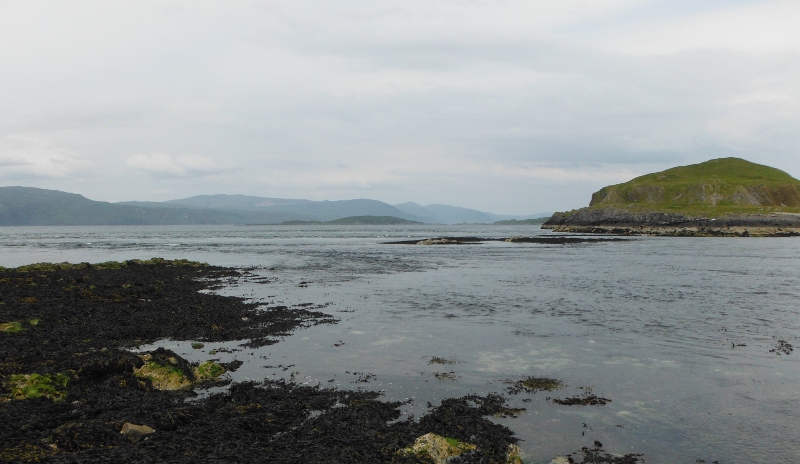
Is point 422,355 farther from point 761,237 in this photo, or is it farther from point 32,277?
point 761,237

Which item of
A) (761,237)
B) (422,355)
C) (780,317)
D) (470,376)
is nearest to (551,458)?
(470,376)

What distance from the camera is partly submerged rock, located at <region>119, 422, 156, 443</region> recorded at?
10438mm

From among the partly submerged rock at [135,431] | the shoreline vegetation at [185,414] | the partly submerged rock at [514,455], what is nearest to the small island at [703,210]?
the shoreline vegetation at [185,414]

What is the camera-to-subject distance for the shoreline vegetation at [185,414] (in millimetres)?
9953

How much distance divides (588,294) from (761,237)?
119846mm

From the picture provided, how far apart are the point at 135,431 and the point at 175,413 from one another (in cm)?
112

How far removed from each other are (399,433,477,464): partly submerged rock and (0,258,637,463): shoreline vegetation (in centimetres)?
3

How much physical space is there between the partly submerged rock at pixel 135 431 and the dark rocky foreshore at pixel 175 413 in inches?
1.1

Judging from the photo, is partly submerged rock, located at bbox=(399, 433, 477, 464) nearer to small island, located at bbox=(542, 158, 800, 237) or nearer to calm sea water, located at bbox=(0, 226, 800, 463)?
calm sea water, located at bbox=(0, 226, 800, 463)

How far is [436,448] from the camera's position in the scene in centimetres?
1006

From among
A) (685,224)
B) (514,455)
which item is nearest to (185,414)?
(514,455)

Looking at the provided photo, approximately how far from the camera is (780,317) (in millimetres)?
25906

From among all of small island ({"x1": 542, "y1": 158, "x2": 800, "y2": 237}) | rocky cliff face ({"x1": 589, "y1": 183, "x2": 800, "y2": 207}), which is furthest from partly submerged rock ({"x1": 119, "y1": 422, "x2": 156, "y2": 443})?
rocky cliff face ({"x1": 589, "y1": 183, "x2": 800, "y2": 207})

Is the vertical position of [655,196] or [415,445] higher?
[655,196]
